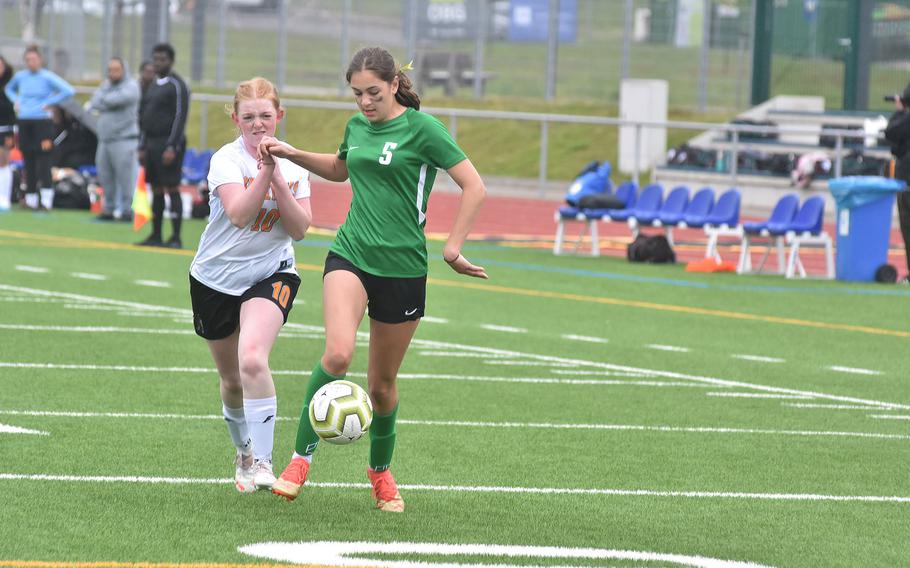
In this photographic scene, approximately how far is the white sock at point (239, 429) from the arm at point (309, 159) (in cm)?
110

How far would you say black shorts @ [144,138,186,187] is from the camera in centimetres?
2038

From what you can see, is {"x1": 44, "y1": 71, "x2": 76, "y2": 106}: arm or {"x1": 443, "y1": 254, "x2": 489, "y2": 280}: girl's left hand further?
{"x1": 44, "y1": 71, "x2": 76, "y2": 106}: arm

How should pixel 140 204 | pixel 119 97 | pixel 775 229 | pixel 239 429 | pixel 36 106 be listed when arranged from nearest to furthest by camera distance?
1. pixel 239 429
2. pixel 775 229
3. pixel 140 204
4. pixel 119 97
5. pixel 36 106

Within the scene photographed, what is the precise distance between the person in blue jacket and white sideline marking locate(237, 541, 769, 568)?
65.1 ft

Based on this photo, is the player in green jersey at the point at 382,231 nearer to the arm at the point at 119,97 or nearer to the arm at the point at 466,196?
the arm at the point at 466,196

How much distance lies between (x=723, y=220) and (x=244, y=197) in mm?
14272

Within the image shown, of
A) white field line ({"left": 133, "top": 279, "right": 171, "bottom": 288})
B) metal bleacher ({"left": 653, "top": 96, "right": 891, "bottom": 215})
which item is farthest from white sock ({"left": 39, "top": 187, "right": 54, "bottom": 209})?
metal bleacher ({"left": 653, "top": 96, "right": 891, "bottom": 215})

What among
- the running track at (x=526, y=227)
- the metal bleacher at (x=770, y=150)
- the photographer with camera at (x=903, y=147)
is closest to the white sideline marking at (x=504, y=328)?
the photographer with camera at (x=903, y=147)

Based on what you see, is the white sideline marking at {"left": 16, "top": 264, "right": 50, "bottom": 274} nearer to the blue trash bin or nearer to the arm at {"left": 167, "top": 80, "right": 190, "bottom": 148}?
the arm at {"left": 167, "top": 80, "right": 190, "bottom": 148}

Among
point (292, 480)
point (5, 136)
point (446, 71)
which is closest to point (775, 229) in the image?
point (5, 136)

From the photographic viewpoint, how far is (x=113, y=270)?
18062 millimetres

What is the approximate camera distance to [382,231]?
7.06m

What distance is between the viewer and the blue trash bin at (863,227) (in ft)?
63.8

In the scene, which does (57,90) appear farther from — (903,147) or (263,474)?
(263,474)
